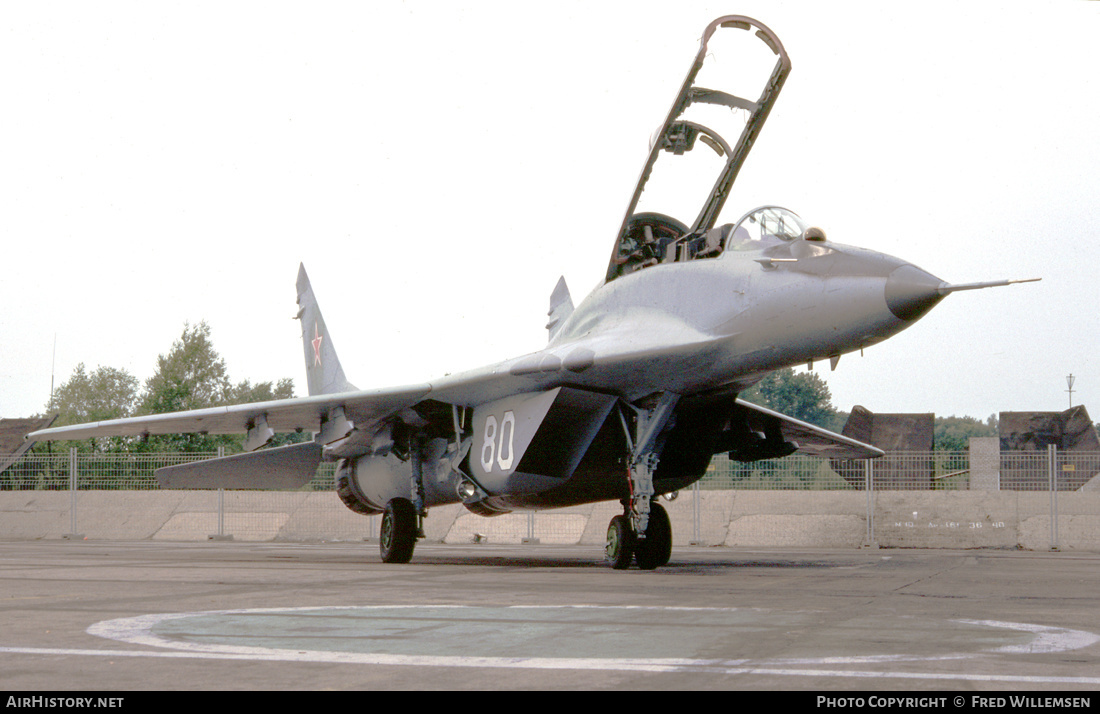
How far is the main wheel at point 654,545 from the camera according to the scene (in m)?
11.5

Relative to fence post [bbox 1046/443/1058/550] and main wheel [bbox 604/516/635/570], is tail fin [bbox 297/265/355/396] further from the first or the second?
fence post [bbox 1046/443/1058/550]

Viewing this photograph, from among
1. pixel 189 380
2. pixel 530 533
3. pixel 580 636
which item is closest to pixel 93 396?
pixel 189 380

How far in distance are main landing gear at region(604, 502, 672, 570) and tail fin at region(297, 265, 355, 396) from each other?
8.35 metres

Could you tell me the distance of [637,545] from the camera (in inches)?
452

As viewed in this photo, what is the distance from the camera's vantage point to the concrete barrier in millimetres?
18781

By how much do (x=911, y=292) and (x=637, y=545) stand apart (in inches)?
174

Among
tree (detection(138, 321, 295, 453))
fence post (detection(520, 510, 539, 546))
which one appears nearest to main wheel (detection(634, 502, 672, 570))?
fence post (detection(520, 510, 539, 546))

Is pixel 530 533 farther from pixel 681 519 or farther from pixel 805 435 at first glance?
pixel 805 435

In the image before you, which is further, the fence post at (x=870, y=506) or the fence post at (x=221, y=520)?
the fence post at (x=221, y=520)

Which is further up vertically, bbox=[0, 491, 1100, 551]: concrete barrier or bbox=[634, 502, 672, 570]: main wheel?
bbox=[634, 502, 672, 570]: main wheel

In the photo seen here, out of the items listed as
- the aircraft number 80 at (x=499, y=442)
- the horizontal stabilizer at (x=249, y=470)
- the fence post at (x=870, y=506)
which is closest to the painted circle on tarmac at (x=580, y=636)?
the aircraft number 80 at (x=499, y=442)

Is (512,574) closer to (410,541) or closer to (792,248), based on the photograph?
(410,541)

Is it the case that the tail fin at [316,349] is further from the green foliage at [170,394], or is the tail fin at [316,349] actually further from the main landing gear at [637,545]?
the green foliage at [170,394]

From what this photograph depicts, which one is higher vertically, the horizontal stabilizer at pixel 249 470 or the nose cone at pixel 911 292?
the nose cone at pixel 911 292
